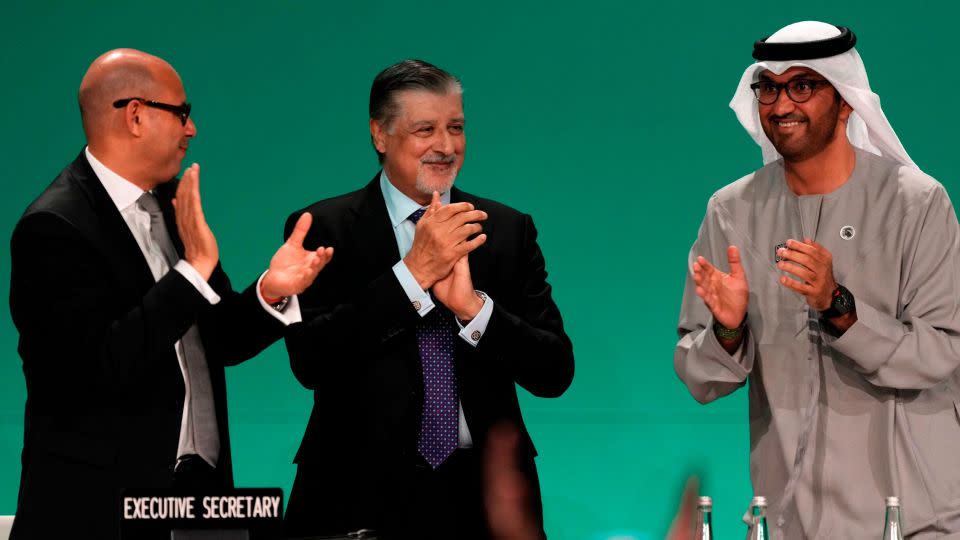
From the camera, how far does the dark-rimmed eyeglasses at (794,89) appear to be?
286cm

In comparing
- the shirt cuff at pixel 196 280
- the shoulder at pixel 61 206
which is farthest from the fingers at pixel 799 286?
the shoulder at pixel 61 206

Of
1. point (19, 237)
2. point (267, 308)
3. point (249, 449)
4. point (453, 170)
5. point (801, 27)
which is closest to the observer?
point (19, 237)

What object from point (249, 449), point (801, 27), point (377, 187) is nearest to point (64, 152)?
point (249, 449)

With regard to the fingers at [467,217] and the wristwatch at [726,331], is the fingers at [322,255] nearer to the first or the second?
the fingers at [467,217]

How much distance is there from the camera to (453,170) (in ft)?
10.1

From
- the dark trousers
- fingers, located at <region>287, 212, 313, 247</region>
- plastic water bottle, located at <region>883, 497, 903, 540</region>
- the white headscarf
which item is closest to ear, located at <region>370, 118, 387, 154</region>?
fingers, located at <region>287, 212, 313, 247</region>

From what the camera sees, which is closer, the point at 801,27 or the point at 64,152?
the point at 801,27

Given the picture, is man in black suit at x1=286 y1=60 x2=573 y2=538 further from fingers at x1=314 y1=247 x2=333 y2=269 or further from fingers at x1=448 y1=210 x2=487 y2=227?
fingers at x1=314 y1=247 x2=333 y2=269

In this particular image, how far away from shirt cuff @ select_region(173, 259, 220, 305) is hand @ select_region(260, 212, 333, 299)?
15 cm

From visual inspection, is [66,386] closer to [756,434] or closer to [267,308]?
[267,308]

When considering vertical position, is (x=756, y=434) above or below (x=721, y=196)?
below

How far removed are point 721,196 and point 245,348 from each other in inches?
43.4

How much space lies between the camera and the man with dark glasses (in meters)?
2.68

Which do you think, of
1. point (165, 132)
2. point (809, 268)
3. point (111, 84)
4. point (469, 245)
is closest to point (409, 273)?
point (469, 245)
